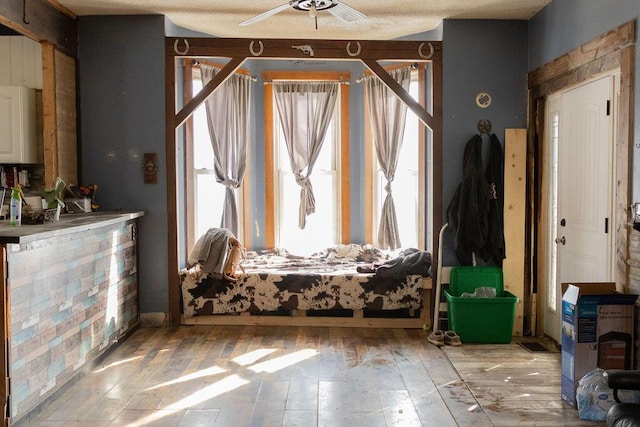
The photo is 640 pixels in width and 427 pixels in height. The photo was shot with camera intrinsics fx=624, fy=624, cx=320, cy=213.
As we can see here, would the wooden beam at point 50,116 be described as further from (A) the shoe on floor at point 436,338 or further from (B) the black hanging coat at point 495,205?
(B) the black hanging coat at point 495,205

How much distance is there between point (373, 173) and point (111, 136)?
2851 mm

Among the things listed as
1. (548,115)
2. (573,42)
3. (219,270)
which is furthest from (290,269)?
(573,42)

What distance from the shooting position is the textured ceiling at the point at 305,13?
5199 millimetres

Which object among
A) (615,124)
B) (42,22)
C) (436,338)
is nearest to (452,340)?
(436,338)

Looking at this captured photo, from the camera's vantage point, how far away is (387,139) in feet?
22.4

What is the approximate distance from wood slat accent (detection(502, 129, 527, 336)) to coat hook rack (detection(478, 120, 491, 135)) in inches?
6.7

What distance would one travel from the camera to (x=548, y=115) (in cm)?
539

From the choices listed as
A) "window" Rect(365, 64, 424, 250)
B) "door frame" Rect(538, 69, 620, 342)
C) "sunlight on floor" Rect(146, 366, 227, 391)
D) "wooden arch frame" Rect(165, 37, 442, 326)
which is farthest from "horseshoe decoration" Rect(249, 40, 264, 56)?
"sunlight on floor" Rect(146, 366, 227, 391)

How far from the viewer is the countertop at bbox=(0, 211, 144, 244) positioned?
3.30m

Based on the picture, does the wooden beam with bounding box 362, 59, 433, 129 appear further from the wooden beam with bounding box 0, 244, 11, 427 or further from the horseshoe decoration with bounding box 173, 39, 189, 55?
the wooden beam with bounding box 0, 244, 11, 427

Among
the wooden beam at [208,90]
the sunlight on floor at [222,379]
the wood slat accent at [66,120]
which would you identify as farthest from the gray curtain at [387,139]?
the wood slat accent at [66,120]

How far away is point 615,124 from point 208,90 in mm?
3394

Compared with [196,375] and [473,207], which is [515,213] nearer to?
[473,207]

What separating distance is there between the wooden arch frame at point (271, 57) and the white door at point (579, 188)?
0.98 meters
